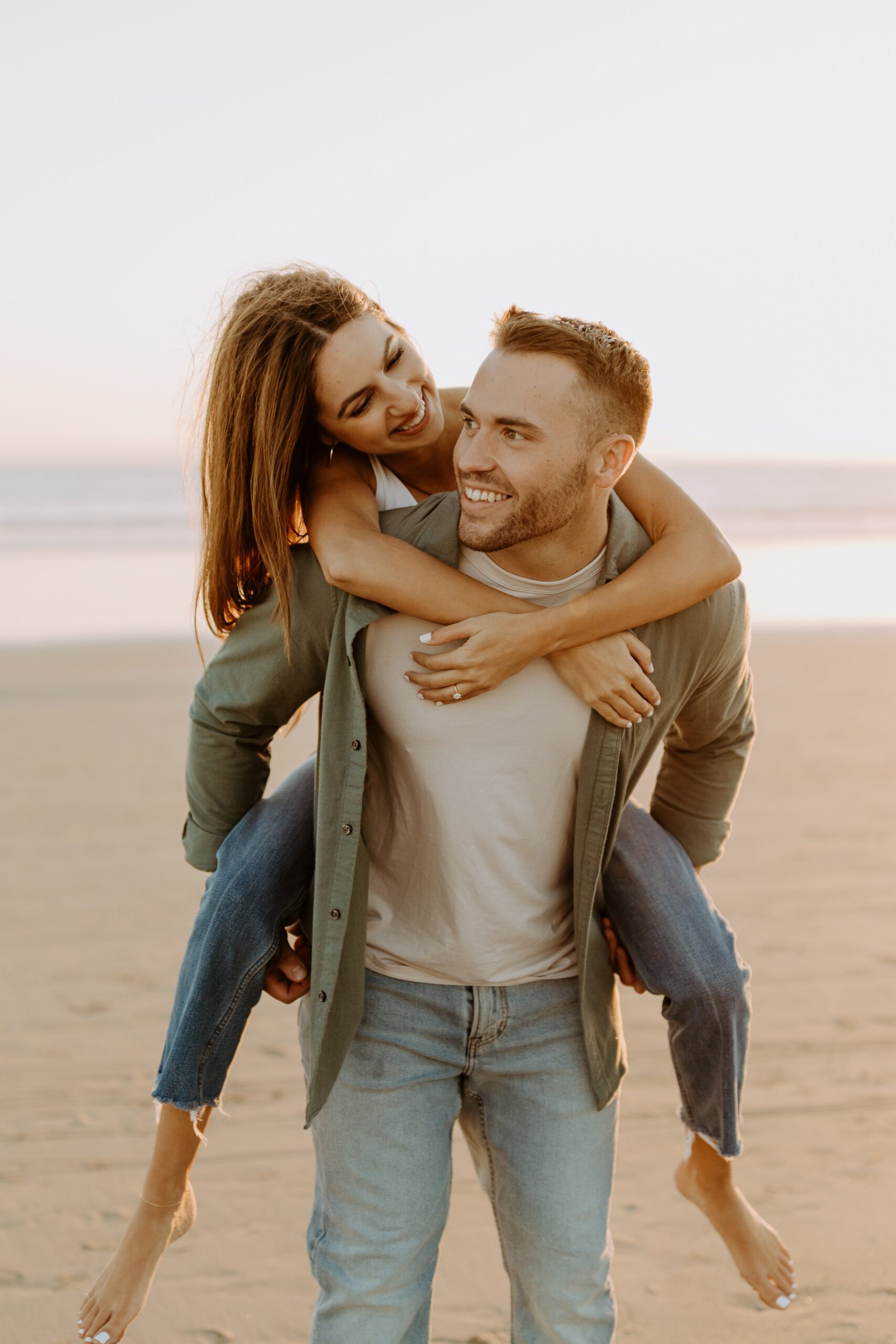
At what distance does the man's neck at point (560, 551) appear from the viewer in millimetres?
2568

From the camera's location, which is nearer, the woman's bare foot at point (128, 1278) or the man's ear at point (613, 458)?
the man's ear at point (613, 458)

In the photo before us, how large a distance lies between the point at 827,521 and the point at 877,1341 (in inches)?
881

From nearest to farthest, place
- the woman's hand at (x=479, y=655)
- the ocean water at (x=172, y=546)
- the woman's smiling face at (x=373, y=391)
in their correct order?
the woman's hand at (x=479, y=655), the woman's smiling face at (x=373, y=391), the ocean water at (x=172, y=546)

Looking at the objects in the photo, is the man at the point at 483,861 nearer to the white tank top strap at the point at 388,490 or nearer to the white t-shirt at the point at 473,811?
the white t-shirt at the point at 473,811

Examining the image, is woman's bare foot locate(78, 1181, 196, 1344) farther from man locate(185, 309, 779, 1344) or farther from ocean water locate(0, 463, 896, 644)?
ocean water locate(0, 463, 896, 644)

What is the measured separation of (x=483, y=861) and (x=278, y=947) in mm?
503

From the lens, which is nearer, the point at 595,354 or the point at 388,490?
the point at 595,354

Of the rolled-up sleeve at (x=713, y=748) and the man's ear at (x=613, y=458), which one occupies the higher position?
the man's ear at (x=613, y=458)

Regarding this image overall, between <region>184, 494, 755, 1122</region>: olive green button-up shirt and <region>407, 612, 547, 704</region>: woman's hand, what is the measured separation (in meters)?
0.14

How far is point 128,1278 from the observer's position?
282 centimetres

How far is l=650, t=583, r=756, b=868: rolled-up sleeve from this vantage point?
2635 mm

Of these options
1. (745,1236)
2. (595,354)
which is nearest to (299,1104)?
(745,1236)

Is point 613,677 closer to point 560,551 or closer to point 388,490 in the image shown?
point 560,551

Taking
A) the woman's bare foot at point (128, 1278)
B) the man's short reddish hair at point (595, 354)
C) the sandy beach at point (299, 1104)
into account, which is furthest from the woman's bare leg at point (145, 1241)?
the man's short reddish hair at point (595, 354)
